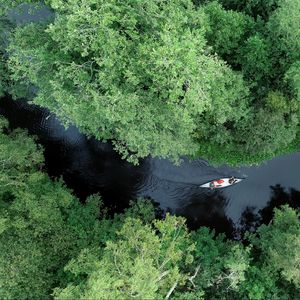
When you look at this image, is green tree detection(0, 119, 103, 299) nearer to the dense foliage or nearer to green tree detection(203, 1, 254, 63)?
the dense foliage

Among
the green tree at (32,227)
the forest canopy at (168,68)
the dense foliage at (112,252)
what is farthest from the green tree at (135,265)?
the forest canopy at (168,68)

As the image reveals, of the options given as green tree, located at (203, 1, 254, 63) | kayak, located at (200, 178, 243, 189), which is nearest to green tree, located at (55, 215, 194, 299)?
kayak, located at (200, 178, 243, 189)

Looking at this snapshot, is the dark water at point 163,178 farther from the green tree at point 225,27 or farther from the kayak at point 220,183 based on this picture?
the green tree at point 225,27

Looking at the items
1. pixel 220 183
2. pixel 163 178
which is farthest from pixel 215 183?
pixel 163 178

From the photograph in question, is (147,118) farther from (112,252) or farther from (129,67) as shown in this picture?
(112,252)

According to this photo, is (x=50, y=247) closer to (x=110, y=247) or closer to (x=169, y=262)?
(x=110, y=247)

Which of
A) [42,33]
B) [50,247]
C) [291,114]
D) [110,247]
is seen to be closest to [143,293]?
[110,247]
